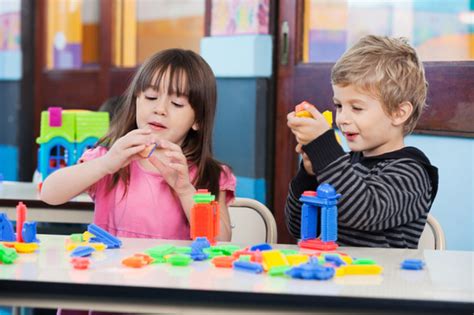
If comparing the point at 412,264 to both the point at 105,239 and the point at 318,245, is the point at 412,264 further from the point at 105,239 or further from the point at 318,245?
the point at 105,239

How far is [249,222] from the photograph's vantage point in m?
2.42

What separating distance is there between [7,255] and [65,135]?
1.47 metres

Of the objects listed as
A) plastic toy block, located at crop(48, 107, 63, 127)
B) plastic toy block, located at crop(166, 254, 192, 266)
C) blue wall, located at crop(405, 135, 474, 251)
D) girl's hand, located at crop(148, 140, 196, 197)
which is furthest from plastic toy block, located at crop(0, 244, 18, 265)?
blue wall, located at crop(405, 135, 474, 251)

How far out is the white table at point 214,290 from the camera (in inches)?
51.2

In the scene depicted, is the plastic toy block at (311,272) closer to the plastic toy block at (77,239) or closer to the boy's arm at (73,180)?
the plastic toy block at (77,239)

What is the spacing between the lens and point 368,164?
1.98 metres

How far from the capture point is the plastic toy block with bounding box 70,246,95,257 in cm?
156

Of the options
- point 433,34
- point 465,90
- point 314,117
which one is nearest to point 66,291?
point 314,117

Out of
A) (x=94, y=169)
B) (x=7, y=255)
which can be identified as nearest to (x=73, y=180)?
(x=94, y=169)

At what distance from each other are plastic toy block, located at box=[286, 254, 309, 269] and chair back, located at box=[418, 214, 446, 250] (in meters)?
0.70

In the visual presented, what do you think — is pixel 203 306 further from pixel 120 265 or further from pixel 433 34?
pixel 433 34

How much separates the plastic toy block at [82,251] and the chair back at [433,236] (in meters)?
0.93

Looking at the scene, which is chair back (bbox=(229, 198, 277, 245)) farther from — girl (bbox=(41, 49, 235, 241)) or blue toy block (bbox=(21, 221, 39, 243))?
blue toy block (bbox=(21, 221, 39, 243))

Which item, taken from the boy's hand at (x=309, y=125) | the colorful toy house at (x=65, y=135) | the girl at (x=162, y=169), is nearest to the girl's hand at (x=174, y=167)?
the girl at (x=162, y=169)
